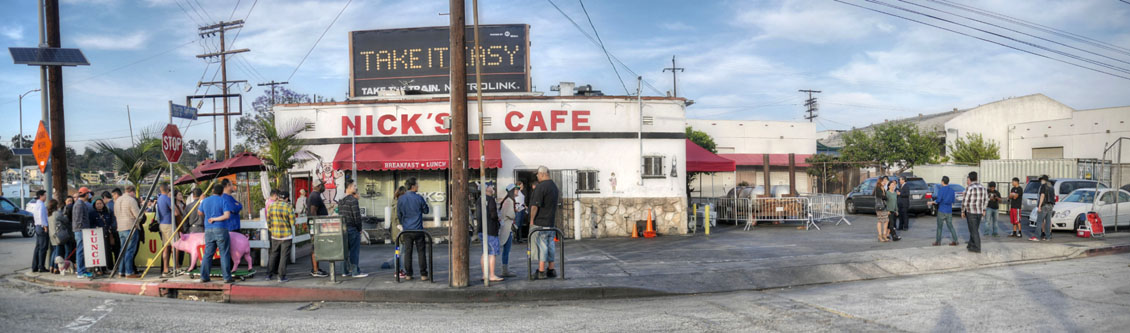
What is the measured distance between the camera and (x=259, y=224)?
35.4ft

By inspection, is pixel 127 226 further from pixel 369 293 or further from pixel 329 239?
pixel 369 293

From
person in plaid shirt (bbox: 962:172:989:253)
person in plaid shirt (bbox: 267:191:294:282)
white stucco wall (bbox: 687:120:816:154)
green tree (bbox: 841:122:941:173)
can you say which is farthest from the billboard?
white stucco wall (bbox: 687:120:816:154)

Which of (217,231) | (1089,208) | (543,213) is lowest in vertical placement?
(1089,208)

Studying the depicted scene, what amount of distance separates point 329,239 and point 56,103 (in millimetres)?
7442

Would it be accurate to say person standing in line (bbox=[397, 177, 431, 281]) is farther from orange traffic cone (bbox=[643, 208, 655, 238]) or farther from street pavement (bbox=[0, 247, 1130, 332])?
orange traffic cone (bbox=[643, 208, 655, 238])

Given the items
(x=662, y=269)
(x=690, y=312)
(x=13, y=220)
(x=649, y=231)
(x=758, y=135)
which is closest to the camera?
(x=690, y=312)

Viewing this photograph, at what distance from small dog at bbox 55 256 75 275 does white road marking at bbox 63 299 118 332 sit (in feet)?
10.7

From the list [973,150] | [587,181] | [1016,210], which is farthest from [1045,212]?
[973,150]

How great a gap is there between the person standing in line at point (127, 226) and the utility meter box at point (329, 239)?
3.27 meters

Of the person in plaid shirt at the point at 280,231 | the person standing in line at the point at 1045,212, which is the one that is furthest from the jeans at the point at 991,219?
the person in plaid shirt at the point at 280,231

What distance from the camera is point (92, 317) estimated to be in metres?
7.43

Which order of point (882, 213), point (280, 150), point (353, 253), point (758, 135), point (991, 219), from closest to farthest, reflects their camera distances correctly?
point (353, 253) → point (882, 213) → point (991, 219) → point (280, 150) → point (758, 135)

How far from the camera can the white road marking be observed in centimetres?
688

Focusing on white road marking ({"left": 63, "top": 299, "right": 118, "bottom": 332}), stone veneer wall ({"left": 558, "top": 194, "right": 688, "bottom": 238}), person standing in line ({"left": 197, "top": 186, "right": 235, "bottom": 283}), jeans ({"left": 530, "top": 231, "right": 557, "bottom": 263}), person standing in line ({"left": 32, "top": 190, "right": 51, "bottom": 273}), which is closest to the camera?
white road marking ({"left": 63, "top": 299, "right": 118, "bottom": 332})
